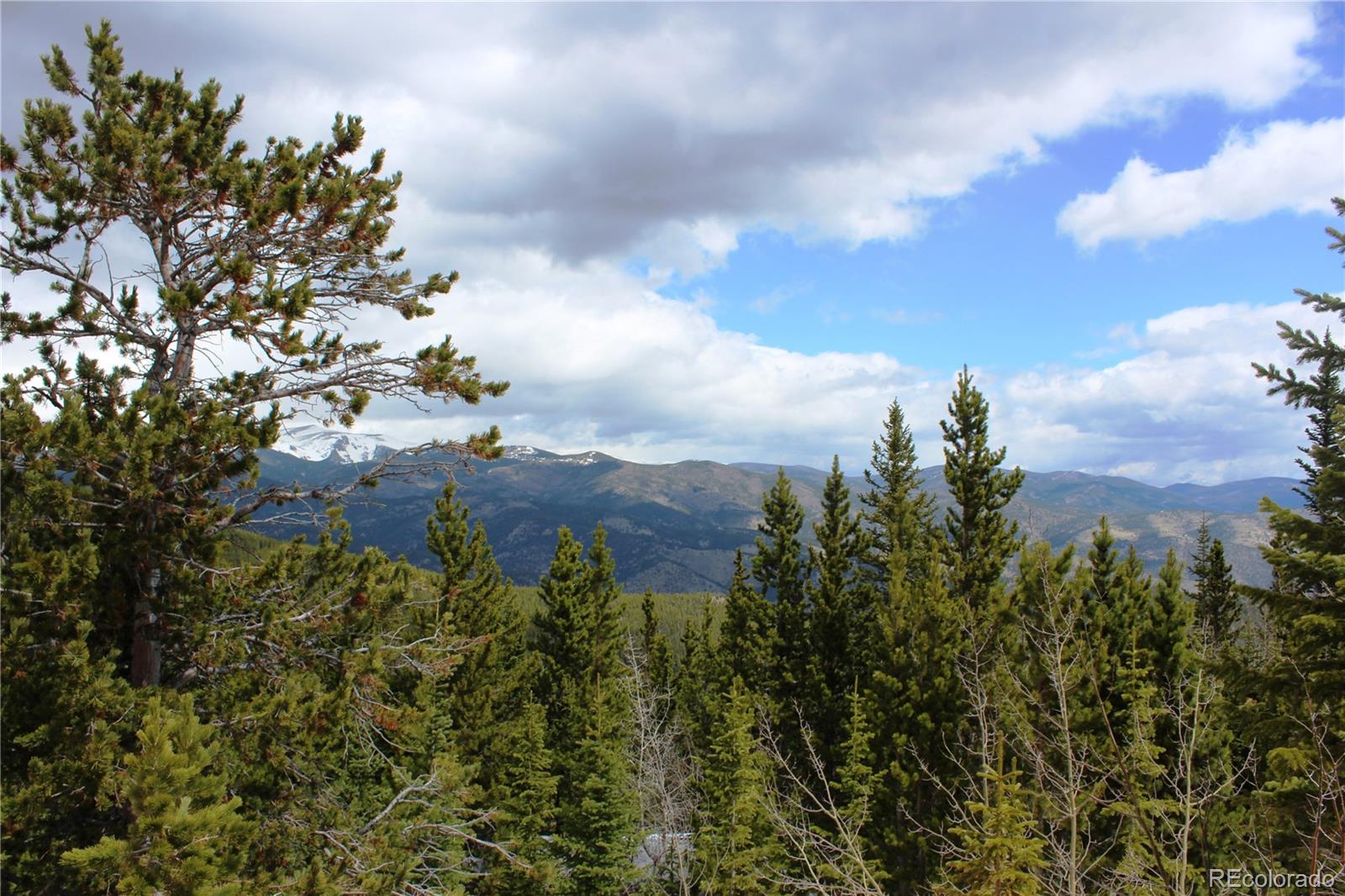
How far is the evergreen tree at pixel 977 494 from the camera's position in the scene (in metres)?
27.2

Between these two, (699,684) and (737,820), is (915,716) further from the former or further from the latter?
(699,684)

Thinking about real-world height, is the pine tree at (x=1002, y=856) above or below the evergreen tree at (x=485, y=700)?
above

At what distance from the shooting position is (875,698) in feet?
72.1

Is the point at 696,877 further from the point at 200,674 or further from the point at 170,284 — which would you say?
the point at 170,284

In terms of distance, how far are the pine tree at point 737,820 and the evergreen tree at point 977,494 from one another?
35.1ft

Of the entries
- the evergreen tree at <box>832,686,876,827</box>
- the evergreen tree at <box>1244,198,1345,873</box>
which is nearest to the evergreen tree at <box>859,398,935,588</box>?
the evergreen tree at <box>832,686,876,827</box>

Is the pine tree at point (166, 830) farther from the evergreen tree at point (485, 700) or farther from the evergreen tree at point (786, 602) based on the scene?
the evergreen tree at point (786, 602)

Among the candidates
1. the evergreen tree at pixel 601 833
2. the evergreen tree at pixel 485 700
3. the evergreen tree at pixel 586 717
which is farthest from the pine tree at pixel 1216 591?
the evergreen tree at pixel 485 700

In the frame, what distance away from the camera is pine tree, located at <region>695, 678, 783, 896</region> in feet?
63.0

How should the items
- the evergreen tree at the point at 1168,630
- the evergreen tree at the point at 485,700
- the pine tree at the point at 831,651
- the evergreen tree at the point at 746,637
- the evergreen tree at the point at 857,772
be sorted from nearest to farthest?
the evergreen tree at the point at 857,772 < the evergreen tree at the point at 1168,630 < the evergreen tree at the point at 485,700 < the pine tree at the point at 831,651 < the evergreen tree at the point at 746,637

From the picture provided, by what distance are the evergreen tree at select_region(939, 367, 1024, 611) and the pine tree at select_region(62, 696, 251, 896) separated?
82.1 ft

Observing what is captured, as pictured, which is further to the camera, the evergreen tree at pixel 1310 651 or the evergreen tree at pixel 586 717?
the evergreen tree at pixel 586 717

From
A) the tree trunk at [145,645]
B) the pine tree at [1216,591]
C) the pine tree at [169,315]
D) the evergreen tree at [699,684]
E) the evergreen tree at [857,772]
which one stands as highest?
the pine tree at [169,315]

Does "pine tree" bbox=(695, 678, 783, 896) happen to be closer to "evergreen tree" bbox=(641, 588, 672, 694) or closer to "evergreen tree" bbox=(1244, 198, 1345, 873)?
"evergreen tree" bbox=(1244, 198, 1345, 873)
